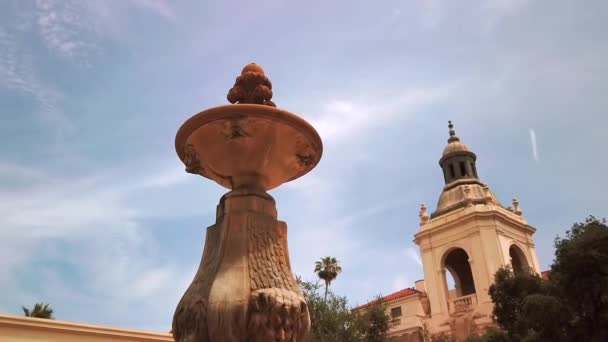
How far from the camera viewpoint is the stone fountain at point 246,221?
15.4ft

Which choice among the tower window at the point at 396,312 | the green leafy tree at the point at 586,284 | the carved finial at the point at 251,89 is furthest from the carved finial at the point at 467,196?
the carved finial at the point at 251,89

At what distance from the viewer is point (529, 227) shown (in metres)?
31.2

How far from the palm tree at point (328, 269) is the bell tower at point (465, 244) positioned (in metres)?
7.26

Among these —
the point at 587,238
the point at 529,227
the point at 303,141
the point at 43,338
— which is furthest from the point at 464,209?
the point at 303,141

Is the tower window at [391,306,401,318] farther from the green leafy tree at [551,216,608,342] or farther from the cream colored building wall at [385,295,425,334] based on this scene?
the green leafy tree at [551,216,608,342]

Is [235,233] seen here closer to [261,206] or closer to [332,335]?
[261,206]

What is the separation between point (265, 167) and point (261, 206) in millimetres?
462

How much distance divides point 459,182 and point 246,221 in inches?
1106

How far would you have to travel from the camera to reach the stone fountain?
4.70 metres

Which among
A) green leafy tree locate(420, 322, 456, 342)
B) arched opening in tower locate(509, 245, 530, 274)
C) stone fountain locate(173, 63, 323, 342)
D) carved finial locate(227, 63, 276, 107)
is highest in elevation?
arched opening in tower locate(509, 245, 530, 274)

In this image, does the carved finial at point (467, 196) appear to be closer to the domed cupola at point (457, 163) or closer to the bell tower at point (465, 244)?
the bell tower at point (465, 244)

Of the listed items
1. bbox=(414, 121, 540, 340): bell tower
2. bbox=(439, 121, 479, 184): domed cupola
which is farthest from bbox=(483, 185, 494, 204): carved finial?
bbox=(439, 121, 479, 184): domed cupola

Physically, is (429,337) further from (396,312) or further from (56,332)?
(56,332)

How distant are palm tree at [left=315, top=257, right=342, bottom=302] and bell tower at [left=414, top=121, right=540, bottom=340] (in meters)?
7.26
